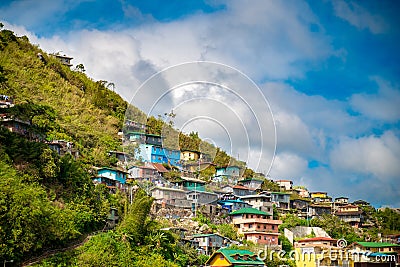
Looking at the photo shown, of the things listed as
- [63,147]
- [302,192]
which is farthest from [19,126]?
[302,192]

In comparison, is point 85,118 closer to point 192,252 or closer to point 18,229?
point 192,252

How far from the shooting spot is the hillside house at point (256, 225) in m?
32.0

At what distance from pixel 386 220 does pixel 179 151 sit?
673 inches

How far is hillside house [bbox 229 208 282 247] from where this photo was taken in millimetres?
32000

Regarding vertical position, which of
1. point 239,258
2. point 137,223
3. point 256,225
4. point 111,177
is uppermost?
point 111,177

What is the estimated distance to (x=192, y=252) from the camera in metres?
26.5

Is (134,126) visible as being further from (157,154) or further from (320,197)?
(320,197)

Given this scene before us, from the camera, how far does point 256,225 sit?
106 ft

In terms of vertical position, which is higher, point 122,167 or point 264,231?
point 122,167

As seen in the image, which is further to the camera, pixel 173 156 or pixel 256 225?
pixel 173 156

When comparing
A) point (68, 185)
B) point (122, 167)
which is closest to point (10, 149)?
point (68, 185)

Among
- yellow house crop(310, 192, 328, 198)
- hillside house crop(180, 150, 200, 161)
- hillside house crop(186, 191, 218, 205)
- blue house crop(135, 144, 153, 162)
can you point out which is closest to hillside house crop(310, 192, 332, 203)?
yellow house crop(310, 192, 328, 198)

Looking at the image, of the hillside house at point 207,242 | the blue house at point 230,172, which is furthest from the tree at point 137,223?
the blue house at point 230,172

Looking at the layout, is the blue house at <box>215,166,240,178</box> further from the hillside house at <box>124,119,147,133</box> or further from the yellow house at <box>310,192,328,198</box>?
the yellow house at <box>310,192,328,198</box>
